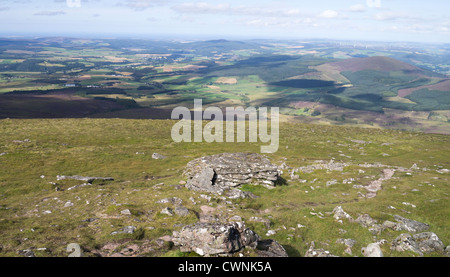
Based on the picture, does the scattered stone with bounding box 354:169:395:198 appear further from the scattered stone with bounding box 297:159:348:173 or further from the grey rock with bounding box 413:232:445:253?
the grey rock with bounding box 413:232:445:253

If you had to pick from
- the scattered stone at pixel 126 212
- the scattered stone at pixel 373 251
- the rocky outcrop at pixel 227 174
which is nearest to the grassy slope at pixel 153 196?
the scattered stone at pixel 126 212

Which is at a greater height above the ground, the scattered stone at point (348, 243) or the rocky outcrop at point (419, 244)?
the rocky outcrop at point (419, 244)

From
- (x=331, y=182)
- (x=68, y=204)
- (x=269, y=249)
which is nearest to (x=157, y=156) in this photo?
(x=68, y=204)

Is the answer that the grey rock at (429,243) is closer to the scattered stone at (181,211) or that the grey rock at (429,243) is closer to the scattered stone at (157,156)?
the scattered stone at (181,211)

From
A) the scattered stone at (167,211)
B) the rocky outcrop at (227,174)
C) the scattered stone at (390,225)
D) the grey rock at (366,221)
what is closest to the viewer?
the scattered stone at (390,225)

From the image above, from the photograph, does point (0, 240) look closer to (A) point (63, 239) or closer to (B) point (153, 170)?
(A) point (63, 239)

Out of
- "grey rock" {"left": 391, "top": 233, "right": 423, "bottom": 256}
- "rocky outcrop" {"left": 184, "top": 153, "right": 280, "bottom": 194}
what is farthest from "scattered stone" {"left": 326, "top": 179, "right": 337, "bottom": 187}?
"grey rock" {"left": 391, "top": 233, "right": 423, "bottom": 256}
